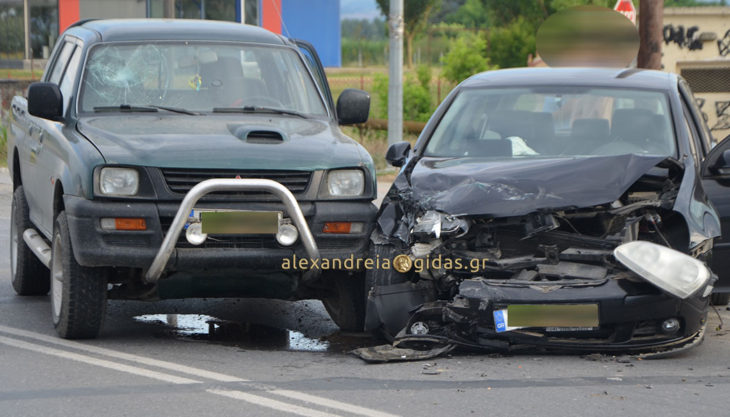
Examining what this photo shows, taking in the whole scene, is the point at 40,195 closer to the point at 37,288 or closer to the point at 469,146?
the point at 37,288

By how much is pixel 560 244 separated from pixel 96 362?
264cm

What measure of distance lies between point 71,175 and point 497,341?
8.51 ft

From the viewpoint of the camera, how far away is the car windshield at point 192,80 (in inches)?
298

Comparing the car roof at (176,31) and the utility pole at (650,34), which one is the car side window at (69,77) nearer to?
the car roof at (176,31)

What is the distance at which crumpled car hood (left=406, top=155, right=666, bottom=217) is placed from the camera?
6.47 meters

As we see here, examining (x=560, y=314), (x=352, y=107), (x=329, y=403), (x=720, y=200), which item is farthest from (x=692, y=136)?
(x=329, y=403)

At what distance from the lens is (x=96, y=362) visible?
629 cm

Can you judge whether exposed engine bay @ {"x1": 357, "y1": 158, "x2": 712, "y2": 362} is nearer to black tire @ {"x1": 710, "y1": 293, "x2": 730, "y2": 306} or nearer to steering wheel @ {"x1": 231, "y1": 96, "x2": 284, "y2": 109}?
steering wheel @ {"x1": 231, "y1": 96, "x2": 284, "y2": 109}

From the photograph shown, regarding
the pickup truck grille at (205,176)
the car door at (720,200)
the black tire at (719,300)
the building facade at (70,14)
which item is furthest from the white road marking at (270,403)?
the building facade at (70,14)

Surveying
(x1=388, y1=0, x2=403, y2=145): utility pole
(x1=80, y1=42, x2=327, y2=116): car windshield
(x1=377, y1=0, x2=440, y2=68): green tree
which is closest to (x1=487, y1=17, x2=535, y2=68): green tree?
(x1=388, y1=0, x2=403, y2=145): utility pole

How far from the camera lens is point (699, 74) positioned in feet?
78.5

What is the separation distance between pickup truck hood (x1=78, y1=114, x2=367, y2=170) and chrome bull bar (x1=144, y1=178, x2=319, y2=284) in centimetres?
13

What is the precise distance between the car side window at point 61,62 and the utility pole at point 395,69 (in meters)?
9.82

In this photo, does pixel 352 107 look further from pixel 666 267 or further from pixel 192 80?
pixel 666 267
